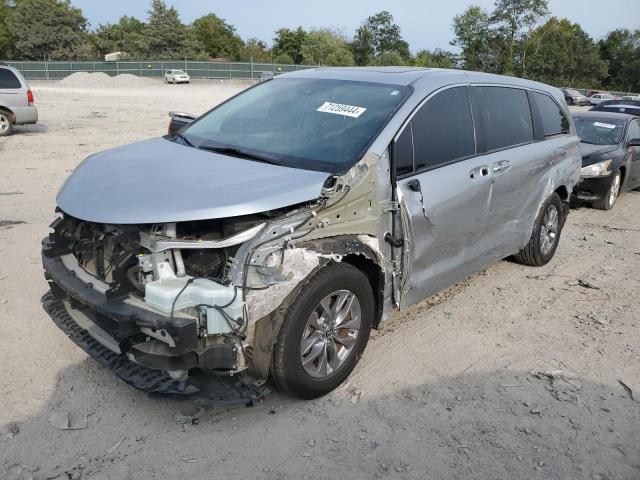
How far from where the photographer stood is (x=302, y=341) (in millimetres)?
3254

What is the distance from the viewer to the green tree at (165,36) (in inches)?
2771

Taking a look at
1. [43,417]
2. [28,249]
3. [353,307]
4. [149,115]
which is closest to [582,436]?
[353,307]

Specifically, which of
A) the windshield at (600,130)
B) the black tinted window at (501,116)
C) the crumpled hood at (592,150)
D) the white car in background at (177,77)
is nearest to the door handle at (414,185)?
the black tinted window at (501,116)

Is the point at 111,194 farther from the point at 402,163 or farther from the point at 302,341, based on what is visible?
the point at 402,163

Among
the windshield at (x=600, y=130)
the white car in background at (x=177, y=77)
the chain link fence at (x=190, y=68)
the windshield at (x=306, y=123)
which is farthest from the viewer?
the chain link fence at (x=190, y=68)

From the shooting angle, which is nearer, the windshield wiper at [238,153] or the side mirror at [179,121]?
the windshield wiper at [238,153]

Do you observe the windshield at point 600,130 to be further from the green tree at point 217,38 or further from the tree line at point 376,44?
the green tree at point 217,38

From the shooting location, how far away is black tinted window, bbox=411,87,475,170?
154 inches

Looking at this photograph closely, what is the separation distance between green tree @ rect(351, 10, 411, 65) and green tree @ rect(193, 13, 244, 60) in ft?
60.4

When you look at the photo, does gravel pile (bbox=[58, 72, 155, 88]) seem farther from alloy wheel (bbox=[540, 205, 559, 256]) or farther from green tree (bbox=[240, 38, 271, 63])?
alloy wheel (bbox=[540, 205, 559, 256])

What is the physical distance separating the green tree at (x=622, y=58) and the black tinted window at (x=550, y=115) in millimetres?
79090

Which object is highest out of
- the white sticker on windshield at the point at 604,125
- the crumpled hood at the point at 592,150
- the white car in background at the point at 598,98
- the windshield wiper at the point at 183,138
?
the windshield wiper at the point at 183,138

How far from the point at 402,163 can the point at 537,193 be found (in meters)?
2.23

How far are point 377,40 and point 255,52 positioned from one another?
18.2 metres
